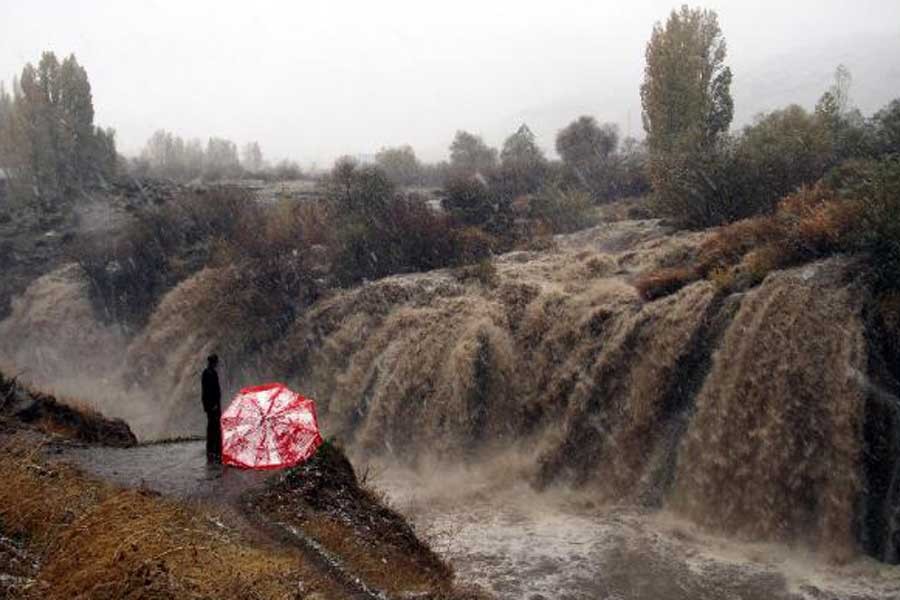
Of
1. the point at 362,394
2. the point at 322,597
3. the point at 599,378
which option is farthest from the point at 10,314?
the point at 322,597

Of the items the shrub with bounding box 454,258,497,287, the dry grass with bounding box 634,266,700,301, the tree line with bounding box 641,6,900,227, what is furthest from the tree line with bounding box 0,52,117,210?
the dry grass with bounding box 634,266,700,301

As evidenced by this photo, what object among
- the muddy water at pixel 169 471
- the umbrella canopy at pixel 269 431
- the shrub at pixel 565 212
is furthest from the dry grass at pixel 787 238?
the shrub at pixel 565 212

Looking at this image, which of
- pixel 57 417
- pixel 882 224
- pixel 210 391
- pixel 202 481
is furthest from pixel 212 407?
pixel 882 224

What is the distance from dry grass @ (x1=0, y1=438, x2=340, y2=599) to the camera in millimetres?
4621

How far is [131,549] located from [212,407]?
4399 millimetres

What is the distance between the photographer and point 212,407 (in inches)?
364

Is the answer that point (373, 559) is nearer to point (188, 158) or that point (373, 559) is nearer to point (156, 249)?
point (156, 249)

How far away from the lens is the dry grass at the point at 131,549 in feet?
15.2

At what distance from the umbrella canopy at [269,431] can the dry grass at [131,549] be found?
1.63 meters

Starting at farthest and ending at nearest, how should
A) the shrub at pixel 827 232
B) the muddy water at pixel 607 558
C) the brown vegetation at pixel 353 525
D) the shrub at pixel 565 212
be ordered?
the shrub at pixel 565 212, the shrub at pixel 827 232, the muddy water at pixel 607 558, the brown vegetation at pixel 353 525

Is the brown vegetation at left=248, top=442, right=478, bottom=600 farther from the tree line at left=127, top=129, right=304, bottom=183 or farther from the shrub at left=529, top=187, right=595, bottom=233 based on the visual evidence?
the tree line at left=127, top=129, right=304, bottom=183

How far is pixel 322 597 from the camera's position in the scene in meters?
5.94

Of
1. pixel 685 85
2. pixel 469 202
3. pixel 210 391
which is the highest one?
pixel 685 85

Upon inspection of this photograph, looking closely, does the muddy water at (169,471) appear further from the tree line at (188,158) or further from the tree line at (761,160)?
the tree line at (188,158)
